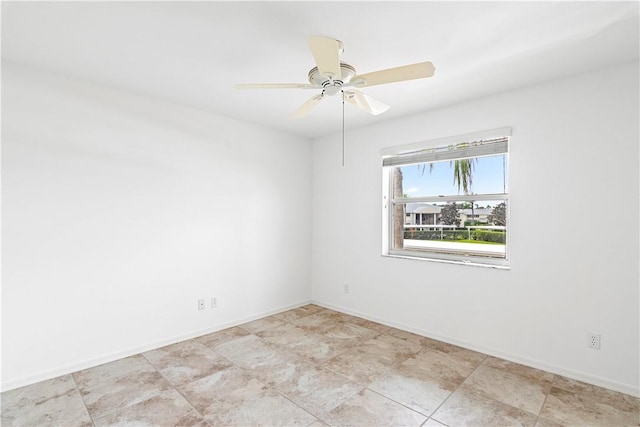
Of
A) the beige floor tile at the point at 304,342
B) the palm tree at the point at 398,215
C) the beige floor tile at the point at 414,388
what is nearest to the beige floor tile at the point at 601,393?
the beige floor tile at the point at 414,388

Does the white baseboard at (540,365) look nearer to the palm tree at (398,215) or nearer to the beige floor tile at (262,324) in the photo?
the palm tree at (398,215)

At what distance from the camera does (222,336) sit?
11.3ft

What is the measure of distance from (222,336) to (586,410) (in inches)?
124

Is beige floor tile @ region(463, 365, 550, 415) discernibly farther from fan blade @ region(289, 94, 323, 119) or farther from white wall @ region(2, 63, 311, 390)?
white wall @ region(2, 63, 311, 390)

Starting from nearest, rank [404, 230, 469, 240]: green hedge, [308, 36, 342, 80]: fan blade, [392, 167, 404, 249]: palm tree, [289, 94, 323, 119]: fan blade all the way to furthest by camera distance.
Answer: [308, 36, 342, 80]: fan blade < [289, 94, 323, 119]: fan blade < [404, 230, 469, 240]: green hedge < [392, 167, 404, 249]: palm tree

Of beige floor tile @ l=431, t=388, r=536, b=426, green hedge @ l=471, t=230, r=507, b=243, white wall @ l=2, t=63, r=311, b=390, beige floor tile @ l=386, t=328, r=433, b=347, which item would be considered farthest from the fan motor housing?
beige floor tile @ l=386, t=328, r=433, b=347

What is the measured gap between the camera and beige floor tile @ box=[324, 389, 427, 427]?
2029 mm

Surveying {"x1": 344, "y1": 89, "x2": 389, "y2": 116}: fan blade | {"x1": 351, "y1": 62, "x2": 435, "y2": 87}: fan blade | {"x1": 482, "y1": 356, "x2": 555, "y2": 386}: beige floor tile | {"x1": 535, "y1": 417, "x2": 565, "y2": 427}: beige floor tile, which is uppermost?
{"x1": 344, "y1": 89, "x2": 389, "y2": 116}: fan blade

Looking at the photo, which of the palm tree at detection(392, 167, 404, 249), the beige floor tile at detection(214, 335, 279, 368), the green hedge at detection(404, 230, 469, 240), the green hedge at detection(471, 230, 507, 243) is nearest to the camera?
the beige floor tile at detection(214, 335, 279, 368)

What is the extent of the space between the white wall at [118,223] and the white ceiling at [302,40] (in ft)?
1.38

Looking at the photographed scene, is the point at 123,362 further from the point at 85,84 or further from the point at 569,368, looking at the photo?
the point at 569,368

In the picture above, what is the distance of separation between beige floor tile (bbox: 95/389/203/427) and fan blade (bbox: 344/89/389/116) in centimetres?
243

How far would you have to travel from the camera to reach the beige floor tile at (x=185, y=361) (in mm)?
2607

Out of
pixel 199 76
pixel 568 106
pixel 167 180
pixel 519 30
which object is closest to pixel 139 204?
pixel 167 180
